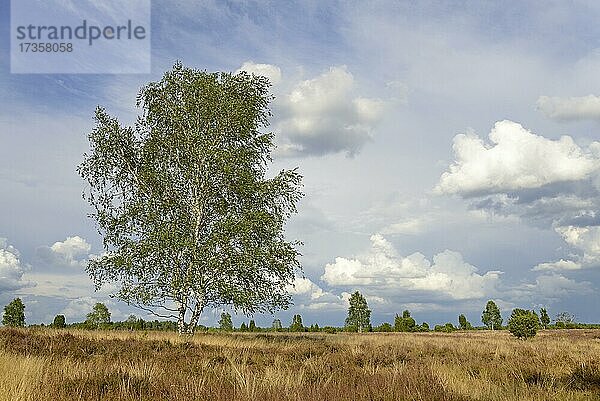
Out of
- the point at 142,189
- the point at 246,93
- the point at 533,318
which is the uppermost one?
the point at 246,93

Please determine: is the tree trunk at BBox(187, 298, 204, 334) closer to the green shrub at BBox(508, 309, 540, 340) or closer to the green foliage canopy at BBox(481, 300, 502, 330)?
the green shrub at BBox(508, 309, 540, 340)

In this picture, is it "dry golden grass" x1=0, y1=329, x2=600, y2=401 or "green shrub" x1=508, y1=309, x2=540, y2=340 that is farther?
"green shrub" x1=508, y1=309, x2=540, y2=340

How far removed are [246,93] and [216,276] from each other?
919 centimetres

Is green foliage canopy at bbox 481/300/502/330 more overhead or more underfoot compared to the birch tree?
more underfoot

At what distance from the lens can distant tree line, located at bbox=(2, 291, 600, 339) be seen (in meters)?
40.8

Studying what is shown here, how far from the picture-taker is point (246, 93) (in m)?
26.6

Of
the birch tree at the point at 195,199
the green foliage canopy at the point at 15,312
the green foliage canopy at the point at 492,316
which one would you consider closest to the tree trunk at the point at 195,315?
the birch tree at the point at 195,199

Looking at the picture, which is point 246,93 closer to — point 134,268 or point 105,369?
point 134,268

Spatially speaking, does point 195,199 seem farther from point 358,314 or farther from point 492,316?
point 492,316

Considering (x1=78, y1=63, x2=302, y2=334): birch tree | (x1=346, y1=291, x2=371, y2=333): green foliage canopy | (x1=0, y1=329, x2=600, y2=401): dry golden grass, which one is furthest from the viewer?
(x1=346, y1=291, x2=371, y2=333): green foliage canopy

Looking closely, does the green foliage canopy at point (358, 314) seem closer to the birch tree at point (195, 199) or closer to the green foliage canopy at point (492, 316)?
the green foliage canopy at point (492, 316)

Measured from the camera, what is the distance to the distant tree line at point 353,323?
4081cm

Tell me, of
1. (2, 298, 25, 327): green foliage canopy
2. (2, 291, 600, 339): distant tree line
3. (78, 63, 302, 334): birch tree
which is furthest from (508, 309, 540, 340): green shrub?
(2, 298, 25, 327): green foliage canopy

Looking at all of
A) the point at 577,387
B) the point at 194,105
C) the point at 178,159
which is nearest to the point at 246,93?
the point at 194,105
